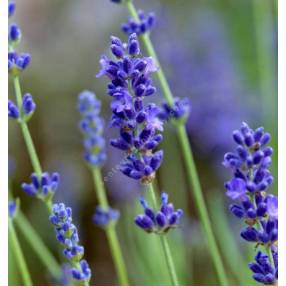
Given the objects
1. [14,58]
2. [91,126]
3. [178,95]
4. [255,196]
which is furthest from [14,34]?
[178,95]

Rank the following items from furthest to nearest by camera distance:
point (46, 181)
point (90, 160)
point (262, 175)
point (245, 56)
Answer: point (245, 56) → point (90, 160) → point (46, 181) → point (262, 175)

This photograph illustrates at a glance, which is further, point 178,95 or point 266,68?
point 178,95

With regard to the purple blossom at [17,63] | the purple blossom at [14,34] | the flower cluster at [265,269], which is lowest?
the flower cluster at [265,269]

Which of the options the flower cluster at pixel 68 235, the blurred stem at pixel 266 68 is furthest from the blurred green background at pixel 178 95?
the flower cluster at pixel 68 235

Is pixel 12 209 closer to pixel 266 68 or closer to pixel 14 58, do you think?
pixel 14 58

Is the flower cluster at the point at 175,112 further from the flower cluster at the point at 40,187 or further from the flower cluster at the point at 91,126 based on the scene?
the flower cluster at the point at 40,187

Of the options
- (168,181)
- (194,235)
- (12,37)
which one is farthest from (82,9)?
(12,37)
